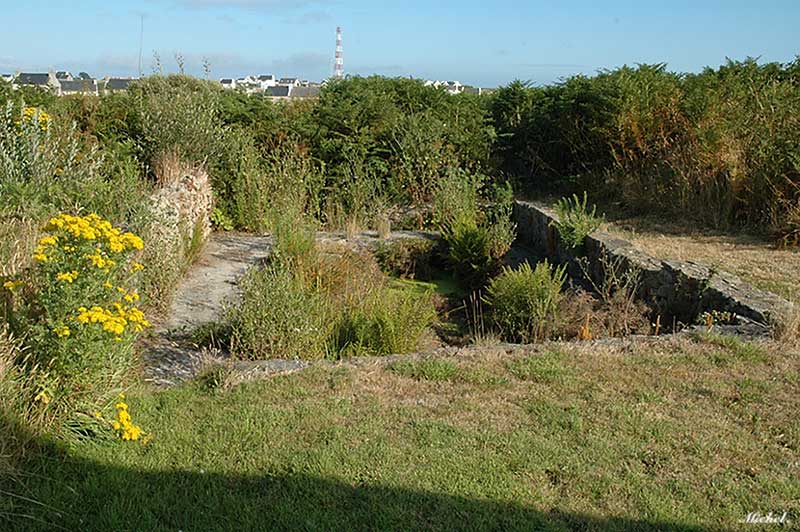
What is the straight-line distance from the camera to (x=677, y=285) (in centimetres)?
633

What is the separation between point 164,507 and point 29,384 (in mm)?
972

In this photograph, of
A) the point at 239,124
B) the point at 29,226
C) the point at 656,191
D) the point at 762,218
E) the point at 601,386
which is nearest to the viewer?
the point at 601,386

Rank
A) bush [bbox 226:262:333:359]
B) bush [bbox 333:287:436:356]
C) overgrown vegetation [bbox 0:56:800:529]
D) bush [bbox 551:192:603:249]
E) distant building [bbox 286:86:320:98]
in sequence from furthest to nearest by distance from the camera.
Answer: distant building [bbox 286:86:320:98]
bush [bbox 551:192:603:249]
bush [bbox 333:287:436:356]
bush [bbox 226:262:333:359]
overgrown vegetation [bbox 0:56:800:529]

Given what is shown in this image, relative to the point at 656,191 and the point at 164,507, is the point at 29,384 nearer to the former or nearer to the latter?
the point at 164,507

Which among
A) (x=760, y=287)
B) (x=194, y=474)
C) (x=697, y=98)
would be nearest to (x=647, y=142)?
(x=697, y=98)

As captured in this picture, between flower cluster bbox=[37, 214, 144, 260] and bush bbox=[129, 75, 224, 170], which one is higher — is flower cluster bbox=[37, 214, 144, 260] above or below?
below

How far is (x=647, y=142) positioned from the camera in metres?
10.6

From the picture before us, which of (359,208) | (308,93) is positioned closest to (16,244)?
(359,208)

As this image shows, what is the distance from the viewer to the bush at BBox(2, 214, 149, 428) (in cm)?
347

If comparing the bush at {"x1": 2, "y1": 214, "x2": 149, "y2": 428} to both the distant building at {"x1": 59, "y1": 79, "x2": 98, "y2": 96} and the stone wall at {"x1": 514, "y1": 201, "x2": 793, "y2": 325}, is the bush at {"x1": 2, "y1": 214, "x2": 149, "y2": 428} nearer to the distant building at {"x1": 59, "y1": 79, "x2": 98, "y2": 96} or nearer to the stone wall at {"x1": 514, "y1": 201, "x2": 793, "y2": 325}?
the stone wall at {"x1": 514, "y1": 201, "x2": 793, "y2": 325}

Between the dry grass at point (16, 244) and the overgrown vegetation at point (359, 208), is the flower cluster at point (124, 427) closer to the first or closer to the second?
the overgrown vegetation at point (359, 208)

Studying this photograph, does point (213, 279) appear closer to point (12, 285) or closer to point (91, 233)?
point (12, 285)

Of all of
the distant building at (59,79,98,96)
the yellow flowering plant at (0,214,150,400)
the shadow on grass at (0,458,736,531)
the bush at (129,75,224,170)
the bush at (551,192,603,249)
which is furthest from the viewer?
the distant building at (59,79,98,96)

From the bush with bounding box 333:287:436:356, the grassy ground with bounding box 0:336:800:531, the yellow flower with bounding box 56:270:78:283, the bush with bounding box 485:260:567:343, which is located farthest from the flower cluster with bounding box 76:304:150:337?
the bush with bounding box 485:260:567:343
